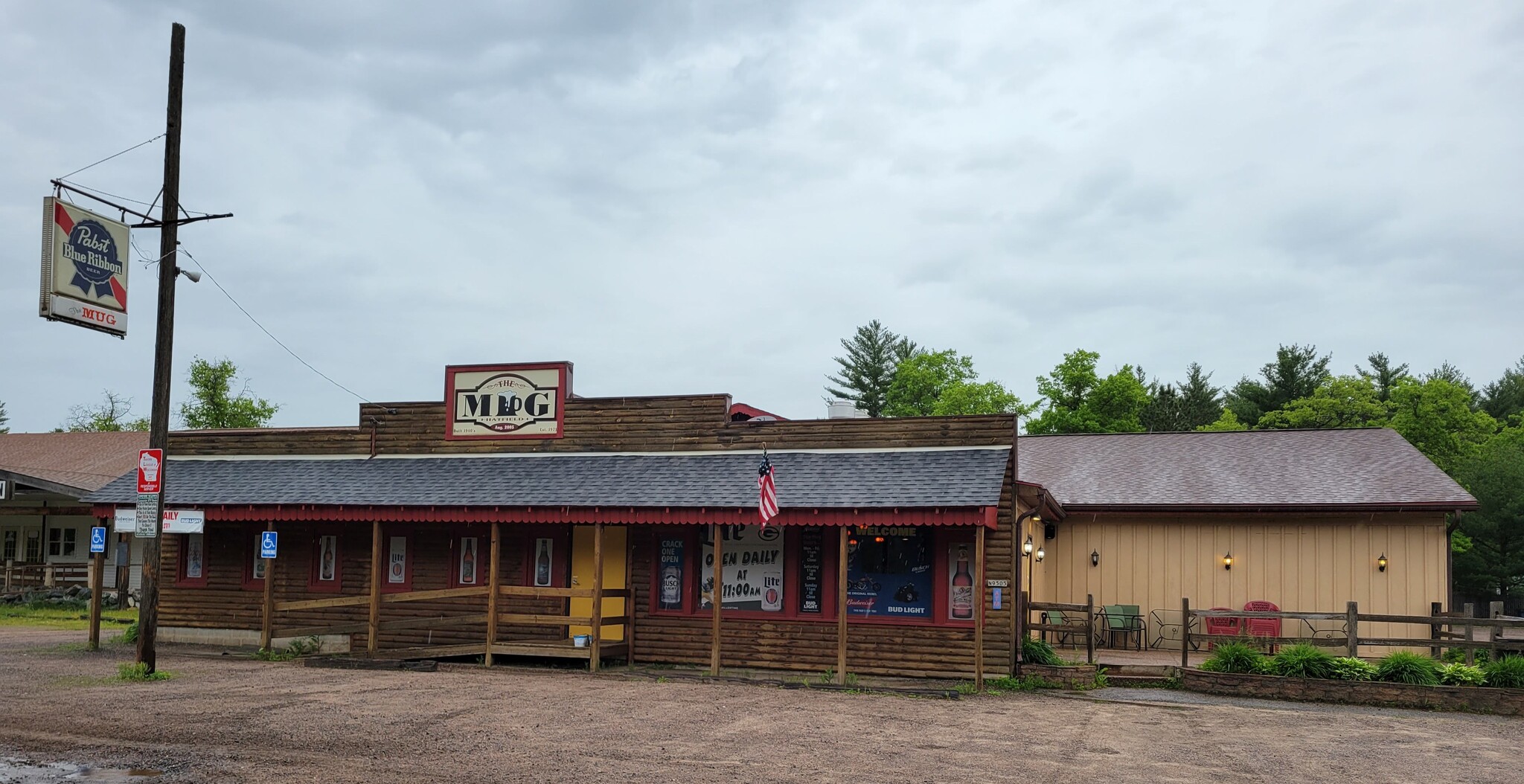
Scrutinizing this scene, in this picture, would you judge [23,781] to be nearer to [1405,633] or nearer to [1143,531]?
[1143,531]

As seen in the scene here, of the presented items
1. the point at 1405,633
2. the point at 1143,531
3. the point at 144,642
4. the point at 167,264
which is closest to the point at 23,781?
the point at 144,642

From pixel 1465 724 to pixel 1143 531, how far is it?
8955 mm

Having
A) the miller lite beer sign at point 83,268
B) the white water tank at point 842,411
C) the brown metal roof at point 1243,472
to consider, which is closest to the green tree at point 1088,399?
the brown metal roof at point 1243,472

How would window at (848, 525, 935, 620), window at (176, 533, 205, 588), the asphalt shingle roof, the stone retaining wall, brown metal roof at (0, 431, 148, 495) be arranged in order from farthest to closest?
1. brown metal roof at (0, 431, 148, 495)
2. window at (176, 533, 205, 588)
3. window at (848, 525, 935, 620)
4. the asphalt shingle roof
5. the stone retaining wall

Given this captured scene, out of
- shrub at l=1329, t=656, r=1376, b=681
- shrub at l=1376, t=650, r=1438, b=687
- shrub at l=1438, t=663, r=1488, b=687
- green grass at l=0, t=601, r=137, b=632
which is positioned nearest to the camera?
shrub at l=1438, t=663, r=1488, b=687

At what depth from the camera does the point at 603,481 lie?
18984mm

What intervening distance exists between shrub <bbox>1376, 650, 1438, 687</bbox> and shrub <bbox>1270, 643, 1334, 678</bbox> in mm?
621

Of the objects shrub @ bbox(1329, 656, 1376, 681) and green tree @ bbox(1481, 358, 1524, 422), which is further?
green tree @ bbox(1481, 358, 1524, 422)

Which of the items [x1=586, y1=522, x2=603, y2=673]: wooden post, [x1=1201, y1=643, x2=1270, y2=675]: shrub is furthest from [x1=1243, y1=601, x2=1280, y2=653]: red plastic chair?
[x1=586, y1=522, x2=603, y2=673]: wooden post

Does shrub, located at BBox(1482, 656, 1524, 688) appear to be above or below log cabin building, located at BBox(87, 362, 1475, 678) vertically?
below

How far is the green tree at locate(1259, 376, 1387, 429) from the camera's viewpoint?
51.4 metres

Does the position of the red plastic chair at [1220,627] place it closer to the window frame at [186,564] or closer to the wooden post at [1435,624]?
the wooden post at [1435,624]

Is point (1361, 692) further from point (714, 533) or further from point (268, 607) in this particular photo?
point (268, 607)

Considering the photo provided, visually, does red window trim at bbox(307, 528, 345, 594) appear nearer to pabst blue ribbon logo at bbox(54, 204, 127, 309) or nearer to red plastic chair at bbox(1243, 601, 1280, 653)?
pabst blue ribbon logo at bbox(54, 204, 127, 309)
